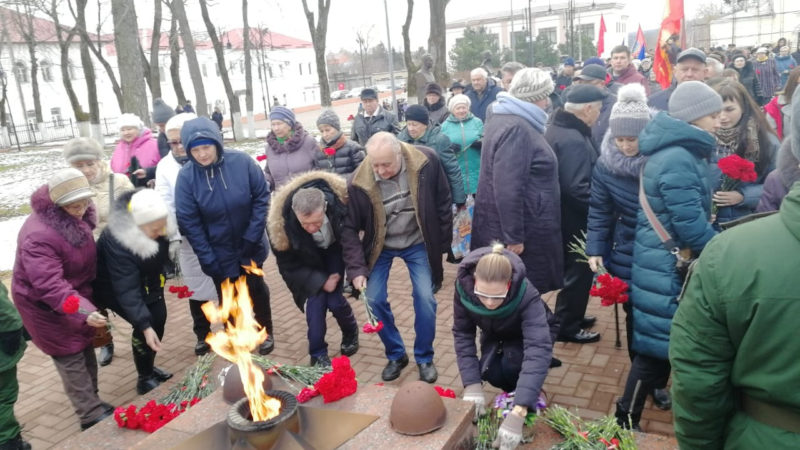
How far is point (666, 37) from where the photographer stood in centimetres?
862

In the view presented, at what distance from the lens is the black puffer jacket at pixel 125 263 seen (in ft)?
13.6

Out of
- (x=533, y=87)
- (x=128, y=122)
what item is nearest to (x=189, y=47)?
(x=128, y=122)

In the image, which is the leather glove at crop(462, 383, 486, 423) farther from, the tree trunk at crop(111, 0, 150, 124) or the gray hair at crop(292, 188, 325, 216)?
the tree trunk at crop(111, 0, 150, 124)

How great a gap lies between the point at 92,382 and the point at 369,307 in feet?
6.48

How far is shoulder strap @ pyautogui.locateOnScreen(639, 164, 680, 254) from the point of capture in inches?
124

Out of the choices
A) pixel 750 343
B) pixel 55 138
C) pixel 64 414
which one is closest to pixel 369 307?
pixel 64 414

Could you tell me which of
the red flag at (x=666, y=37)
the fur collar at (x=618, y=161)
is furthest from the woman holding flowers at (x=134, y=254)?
the red flag at (x=666, y=37)

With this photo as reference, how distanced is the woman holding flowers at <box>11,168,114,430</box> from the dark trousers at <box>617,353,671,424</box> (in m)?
3.17

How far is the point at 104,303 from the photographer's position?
4.38m

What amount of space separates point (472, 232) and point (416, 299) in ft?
2.20

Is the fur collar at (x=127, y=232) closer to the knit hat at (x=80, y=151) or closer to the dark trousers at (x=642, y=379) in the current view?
the knit hat at (x=80, y=151)

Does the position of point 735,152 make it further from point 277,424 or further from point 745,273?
point 277,424

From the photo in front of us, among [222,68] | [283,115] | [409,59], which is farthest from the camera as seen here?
[222,68]

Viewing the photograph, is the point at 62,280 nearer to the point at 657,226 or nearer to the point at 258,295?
the point at 258,295
